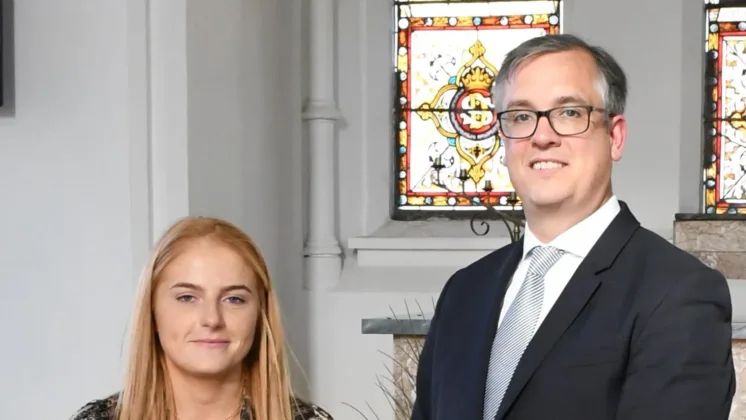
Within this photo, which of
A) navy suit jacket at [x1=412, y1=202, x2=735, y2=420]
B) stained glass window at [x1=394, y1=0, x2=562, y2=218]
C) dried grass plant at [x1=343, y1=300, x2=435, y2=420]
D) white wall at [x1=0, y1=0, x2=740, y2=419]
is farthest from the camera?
stained glass window at [x1=394, y1=0, x2=562, y2=218]

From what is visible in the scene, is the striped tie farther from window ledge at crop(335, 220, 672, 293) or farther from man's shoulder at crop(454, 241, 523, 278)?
window ledge at crop(335, 220, 672, 293)

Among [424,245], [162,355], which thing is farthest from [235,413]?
[424,245]

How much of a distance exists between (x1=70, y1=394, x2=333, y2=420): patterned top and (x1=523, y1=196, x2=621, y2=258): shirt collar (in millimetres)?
629

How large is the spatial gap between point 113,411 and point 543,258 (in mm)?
853

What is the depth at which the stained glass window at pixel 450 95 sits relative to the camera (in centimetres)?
519

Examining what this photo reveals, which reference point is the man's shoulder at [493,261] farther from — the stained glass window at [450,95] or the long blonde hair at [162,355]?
the stained glass window at [450,95]

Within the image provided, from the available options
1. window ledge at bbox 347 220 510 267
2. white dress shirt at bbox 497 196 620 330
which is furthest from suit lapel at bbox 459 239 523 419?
window ledge at bbox 347 220 510 267

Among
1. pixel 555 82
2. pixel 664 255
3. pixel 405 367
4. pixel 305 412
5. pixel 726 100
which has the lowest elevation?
pixel 405 367

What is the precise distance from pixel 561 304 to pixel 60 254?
89.3 inches

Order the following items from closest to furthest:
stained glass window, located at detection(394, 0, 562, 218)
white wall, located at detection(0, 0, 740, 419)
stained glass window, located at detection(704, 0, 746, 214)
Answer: white wall, located at detection(0, 0, 740, 419) < stained glass window, located at detection(704, 0, 746, 214) < stained glass window, located at detection(394, 0, 562, 218)

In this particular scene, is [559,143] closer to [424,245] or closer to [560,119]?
[560,119]

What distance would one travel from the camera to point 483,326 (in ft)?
5.56

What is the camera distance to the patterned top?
1.94 meters

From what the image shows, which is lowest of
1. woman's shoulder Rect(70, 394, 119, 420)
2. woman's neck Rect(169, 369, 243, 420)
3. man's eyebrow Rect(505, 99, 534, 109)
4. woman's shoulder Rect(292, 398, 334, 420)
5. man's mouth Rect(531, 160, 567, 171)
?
woman's shoulder Rect(292, 398, 334, 420)
